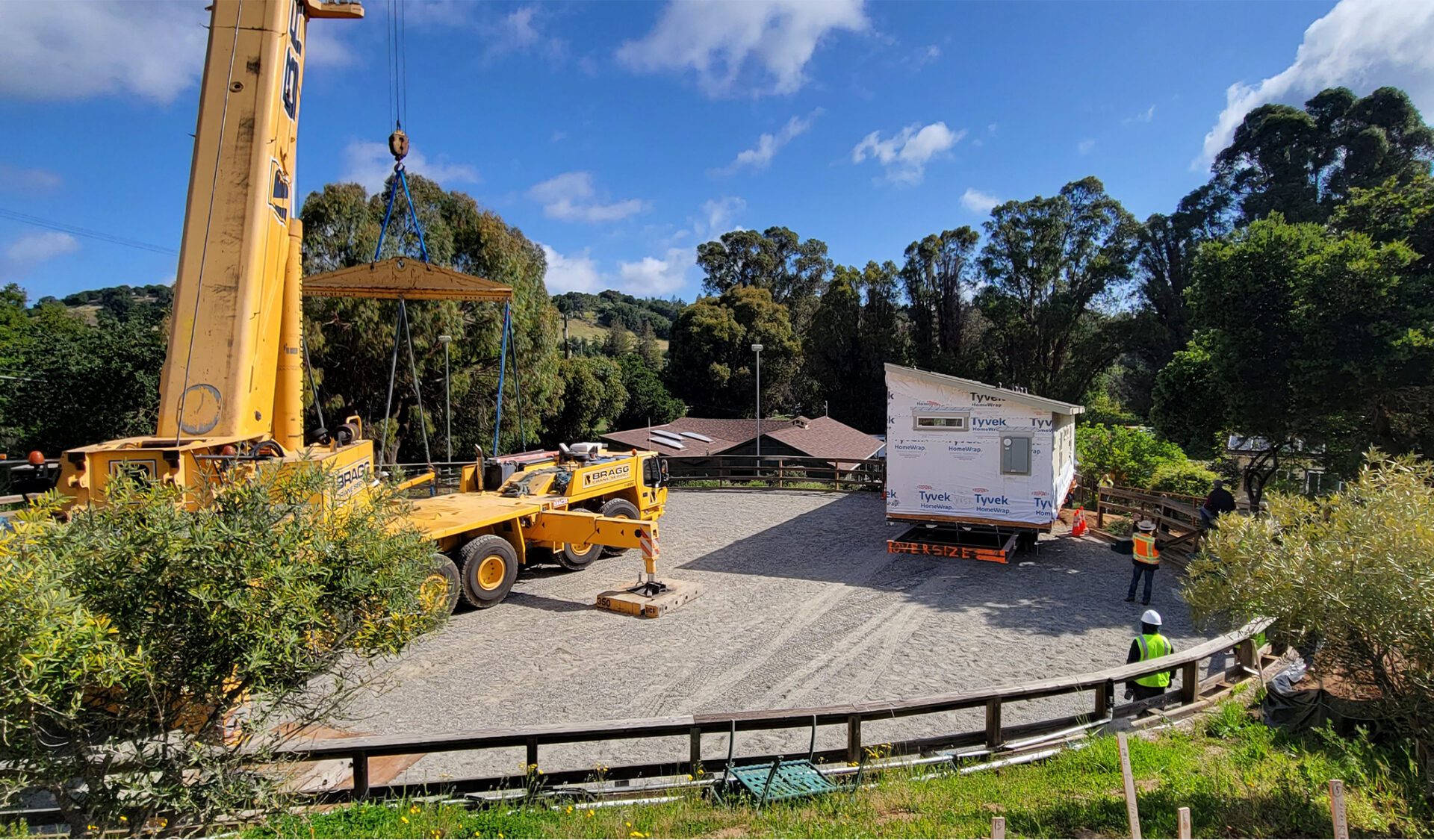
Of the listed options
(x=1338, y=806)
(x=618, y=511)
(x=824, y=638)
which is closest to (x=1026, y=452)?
(x=824, y=638)

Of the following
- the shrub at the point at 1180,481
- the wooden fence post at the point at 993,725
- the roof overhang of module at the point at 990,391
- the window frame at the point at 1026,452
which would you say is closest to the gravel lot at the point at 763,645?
the wooden fence post at the point at 993,725

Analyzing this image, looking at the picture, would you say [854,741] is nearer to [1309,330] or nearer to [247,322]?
[247,322]

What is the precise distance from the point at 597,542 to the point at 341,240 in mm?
20194

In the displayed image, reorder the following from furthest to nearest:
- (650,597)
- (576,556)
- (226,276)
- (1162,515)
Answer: (1162,515) < (576,556) < (650,597) < (226,276)

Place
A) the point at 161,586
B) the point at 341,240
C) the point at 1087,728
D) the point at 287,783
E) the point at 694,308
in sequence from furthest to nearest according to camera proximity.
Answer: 1. the point at 694,308
2. the point at 341,240
3. the point at 1087,728
4. the point at 287,783
5. the point at 161,586

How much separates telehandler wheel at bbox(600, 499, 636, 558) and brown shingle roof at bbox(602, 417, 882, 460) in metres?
12.2

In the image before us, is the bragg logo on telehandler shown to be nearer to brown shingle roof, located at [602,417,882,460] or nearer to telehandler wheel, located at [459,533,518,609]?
telehandler wheel, located at [459,533,518,609]

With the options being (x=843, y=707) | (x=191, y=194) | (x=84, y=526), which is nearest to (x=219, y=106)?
(x=191, y=194)

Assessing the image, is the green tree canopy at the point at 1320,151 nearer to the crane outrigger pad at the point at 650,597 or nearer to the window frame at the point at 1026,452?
the window frame at the point at 1026,452

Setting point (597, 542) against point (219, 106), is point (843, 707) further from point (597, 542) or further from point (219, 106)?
point (219, 106)

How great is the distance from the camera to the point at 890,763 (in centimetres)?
519

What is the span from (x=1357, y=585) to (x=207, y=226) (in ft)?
32.1

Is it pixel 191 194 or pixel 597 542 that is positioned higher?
pixel 191 194

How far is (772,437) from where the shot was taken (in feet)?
91.5
